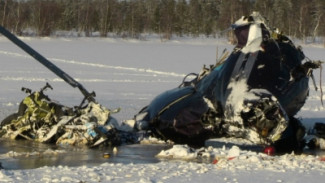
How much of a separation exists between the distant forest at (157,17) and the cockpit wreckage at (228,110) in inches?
2585

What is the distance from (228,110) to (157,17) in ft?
284

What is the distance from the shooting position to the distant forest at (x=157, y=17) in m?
82.6

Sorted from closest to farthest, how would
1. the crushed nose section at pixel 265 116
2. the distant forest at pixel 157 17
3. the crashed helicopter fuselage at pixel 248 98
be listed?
the crushed nose section at pixel 265 116 < the crashed helicopter fuselage at pixel 248 98 < the distant forest at pixel 157 17

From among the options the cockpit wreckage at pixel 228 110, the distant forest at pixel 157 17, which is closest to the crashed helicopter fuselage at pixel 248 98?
→ the cockpit wreckage at pixel 228 110

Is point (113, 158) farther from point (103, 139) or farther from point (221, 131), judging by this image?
point (221, 131)

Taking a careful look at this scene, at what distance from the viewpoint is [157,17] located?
3755 inches

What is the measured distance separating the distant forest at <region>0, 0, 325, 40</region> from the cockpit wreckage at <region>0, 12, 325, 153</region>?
6566 centimetres

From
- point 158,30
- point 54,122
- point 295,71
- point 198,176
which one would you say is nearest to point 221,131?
point 295,71

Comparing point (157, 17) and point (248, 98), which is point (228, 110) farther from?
point (157, 17)

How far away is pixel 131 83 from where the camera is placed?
21.2 m

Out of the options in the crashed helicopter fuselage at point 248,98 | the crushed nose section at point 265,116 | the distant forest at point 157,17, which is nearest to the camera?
the crushed nose section at point 265,116

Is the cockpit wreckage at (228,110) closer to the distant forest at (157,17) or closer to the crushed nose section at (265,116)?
the crushed nose section at (265,116)

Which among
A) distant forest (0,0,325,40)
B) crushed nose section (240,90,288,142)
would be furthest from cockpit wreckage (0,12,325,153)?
distant forest (0,0,325,40)

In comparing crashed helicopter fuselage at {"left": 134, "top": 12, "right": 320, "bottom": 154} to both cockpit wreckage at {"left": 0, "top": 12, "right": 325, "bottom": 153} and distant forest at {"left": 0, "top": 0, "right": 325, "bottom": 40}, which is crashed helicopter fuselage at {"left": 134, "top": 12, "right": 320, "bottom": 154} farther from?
distant forest at {"left": 0, "top": 0, "right": 325, "bottom": 40}
